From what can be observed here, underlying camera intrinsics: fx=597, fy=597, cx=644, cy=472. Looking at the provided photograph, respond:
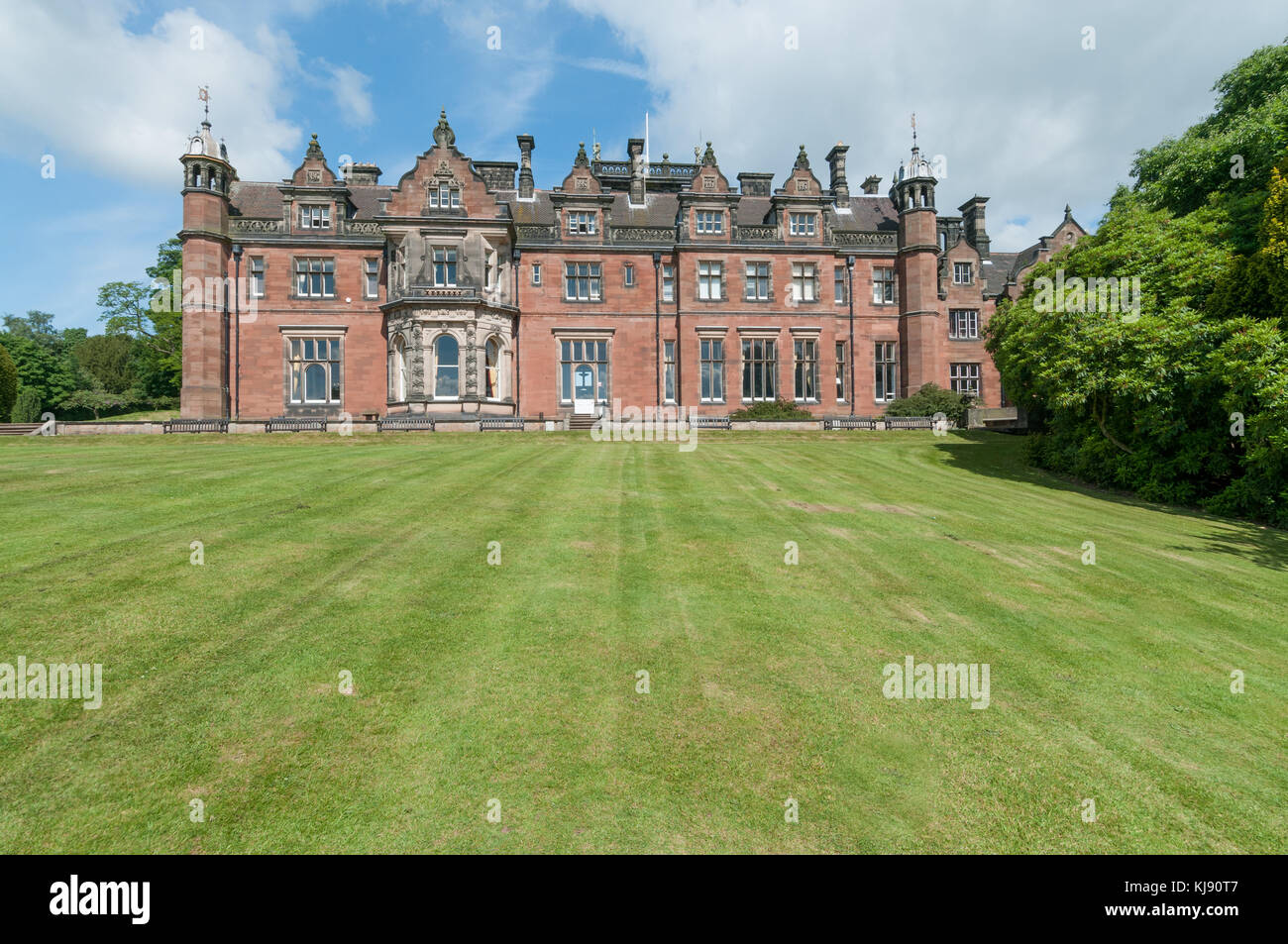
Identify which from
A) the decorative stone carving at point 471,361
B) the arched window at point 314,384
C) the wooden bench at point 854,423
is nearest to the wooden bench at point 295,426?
the arched window at point 314,384

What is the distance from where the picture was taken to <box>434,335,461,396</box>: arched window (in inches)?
1244

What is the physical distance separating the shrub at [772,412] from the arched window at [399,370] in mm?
17627

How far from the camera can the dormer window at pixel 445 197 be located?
32.4 metres

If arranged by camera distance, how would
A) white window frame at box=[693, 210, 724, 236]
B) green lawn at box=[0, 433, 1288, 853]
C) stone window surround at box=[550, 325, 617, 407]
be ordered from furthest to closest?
white window frame at box=[693, 210, 724, 236] → stone window surround at box=[550, 325, 617, 407] → green lawn at box=[0, 433, 1288, 853]

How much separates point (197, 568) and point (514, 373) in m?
28.6

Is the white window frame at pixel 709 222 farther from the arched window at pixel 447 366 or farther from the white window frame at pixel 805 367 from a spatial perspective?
the arched window at pixel 447 366

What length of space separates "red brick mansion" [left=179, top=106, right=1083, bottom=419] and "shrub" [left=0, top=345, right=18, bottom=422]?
32.4 ft

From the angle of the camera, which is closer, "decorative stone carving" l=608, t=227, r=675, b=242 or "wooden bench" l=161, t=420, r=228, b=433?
"wooden bench" l=161, t=420, r=228, b=433

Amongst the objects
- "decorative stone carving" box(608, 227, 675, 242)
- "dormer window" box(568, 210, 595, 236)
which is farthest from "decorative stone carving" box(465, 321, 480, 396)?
"decorative stone carving" box(608, 227, 675, 242)

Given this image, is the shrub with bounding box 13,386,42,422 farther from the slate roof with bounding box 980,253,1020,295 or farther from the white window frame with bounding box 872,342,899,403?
the slate roof with bounding box 980,253,1020,295

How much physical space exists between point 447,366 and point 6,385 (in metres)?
24.7

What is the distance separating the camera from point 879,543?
10461mm

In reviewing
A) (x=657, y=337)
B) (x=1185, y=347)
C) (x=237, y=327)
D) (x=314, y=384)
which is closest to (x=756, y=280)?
(x=657, y=337)
